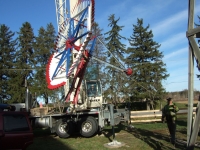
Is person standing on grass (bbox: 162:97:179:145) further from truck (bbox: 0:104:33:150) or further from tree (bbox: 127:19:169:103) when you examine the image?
tree (bbox: 127:19:169:103)

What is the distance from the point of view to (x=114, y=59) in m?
35.6

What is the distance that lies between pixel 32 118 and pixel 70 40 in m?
5.01

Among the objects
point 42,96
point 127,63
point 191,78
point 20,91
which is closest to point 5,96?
point 20,91

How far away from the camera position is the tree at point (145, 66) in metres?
35.5

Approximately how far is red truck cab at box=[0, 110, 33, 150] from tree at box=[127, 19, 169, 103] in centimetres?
2719

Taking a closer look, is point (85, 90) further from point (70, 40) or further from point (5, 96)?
point (5, 96)

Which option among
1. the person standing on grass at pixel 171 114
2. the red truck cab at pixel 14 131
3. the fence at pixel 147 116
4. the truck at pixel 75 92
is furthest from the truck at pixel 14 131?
the fence at pixel 147 116

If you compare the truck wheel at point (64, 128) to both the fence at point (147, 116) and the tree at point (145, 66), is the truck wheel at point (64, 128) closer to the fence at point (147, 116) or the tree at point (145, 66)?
the fence at point (147, 116)

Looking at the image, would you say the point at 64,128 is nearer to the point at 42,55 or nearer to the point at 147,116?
the point at 147,116

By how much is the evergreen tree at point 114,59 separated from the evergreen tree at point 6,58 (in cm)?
1752

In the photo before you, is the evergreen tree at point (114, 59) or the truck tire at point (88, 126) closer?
the truck tire at point (88, 126)

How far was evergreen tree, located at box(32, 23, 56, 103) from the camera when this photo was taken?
3964 centimetres

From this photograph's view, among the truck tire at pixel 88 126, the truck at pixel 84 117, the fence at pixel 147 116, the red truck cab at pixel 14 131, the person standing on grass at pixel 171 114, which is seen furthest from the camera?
the fence at pixel 147 116

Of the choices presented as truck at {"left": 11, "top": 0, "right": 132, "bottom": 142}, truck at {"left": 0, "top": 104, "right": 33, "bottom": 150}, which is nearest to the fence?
truck at {"left": 11, "top": 0, "right": 132, "bottom": 142}
